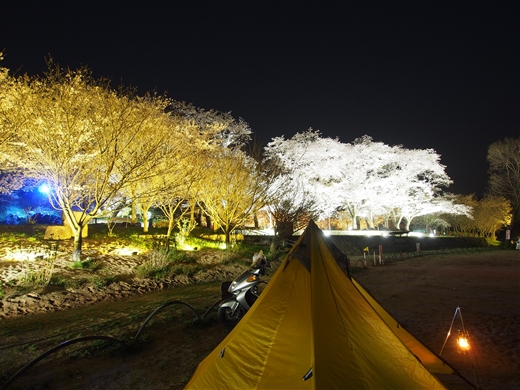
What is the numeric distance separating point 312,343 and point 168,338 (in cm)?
345

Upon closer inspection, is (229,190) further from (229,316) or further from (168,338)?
(168,338)

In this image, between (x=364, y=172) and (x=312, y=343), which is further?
(x=364, y=172)

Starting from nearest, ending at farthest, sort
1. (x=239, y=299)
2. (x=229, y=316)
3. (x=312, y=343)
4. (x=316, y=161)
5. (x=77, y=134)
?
(x=312, y=343), (x=239, y=299), (x=229, y=316), (x=77, y=134), (x=316, y=161)

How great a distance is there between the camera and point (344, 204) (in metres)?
36.9

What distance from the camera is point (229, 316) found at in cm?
626

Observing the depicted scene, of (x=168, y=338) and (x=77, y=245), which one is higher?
(x=77, y=245)

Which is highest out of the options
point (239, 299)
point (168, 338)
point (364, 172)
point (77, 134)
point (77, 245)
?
point (364, 172)

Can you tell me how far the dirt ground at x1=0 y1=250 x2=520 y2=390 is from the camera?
4117mm

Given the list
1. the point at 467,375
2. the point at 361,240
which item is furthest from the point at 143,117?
the point at 361,240

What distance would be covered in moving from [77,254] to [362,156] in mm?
Result: 30622

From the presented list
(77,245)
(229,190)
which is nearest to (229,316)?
(77,245)

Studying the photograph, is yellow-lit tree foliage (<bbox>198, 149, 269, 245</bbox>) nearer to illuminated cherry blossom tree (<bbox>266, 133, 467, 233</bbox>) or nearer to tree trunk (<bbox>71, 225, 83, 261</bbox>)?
tree trunk (<bbox>71, 225, 83, 261</bbox>)

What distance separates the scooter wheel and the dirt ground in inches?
6.6

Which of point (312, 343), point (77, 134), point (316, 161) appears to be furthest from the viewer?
point (316, 161)
